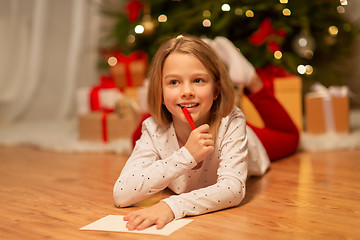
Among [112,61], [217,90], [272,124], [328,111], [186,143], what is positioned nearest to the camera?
[186,143]

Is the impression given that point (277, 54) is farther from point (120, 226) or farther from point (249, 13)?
point (120, 226)

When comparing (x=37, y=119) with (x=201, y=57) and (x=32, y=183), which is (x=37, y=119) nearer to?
(x=32, y=183)

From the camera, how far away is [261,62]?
2.30m

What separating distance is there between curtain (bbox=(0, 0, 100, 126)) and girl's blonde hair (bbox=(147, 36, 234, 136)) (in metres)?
1.96

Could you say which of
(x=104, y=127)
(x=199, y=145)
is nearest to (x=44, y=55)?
(x=104, y=127)

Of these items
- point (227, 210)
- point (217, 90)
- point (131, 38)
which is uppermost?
point (131, 38)

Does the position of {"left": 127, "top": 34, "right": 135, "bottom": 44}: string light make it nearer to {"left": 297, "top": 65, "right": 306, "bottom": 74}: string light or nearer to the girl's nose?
{"left": 297, "top": 65, "right": 306, "bottom": 74}: string light

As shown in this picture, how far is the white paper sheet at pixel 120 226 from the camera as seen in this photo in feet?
2.92

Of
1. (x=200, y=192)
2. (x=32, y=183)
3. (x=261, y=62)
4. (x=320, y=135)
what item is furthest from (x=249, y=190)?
(x=261, y=62)

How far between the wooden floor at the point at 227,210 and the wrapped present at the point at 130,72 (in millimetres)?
698

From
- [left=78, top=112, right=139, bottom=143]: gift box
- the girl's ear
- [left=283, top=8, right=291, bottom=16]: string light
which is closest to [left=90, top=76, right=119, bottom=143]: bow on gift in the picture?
[left=78, top=112, right=139, bottom=143]: gift box

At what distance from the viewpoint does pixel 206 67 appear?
3.54 ft

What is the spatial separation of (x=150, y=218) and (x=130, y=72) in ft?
5.08

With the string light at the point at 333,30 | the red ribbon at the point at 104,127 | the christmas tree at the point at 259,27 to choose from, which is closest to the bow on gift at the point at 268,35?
the christmas tree at the point at 259,27
